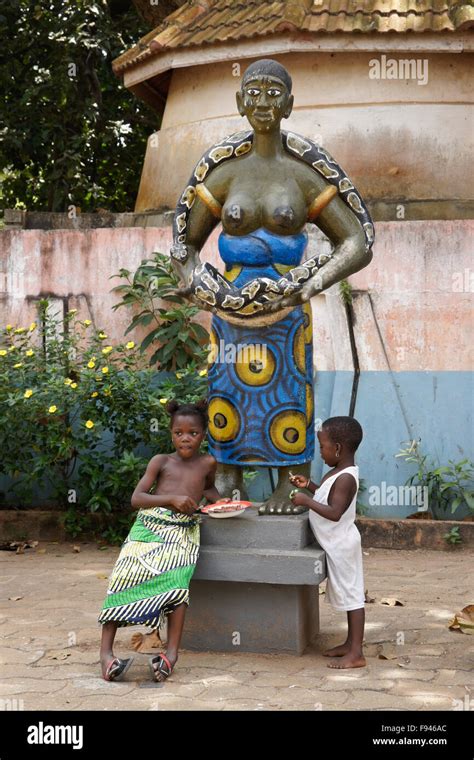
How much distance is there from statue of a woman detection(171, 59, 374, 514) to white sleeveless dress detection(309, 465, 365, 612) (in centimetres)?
19

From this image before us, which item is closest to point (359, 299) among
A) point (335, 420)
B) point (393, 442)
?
point (393, 442)

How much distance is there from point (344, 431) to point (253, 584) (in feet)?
2.72

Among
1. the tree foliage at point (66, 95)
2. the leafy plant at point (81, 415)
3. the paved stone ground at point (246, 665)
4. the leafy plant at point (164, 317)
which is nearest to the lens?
the paved stone ground at point (246, 665)

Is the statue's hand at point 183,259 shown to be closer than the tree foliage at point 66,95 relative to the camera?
Yes

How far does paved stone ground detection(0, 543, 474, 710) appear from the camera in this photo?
4.16 m

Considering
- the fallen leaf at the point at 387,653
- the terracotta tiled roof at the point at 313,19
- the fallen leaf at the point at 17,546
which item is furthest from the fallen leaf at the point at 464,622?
the terracotta tiled roof at the point at 313,19

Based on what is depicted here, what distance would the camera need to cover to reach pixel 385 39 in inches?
324

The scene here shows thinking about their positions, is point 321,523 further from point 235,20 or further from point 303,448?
point 235,20

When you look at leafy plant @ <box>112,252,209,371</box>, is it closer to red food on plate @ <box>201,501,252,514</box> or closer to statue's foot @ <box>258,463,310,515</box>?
statue's foot @ <box>258,463,310,515</box>

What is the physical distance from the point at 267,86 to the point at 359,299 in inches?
127

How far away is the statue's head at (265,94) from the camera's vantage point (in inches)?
189

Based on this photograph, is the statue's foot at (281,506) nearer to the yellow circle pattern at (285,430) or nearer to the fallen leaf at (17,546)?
the yellow circle pattern at (285,430)

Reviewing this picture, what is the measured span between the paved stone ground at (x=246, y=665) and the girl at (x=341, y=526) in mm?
161

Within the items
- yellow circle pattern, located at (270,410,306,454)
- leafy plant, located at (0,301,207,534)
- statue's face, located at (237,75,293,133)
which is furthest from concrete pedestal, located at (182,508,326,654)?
leafy plant, located at (0,301,207,534)
